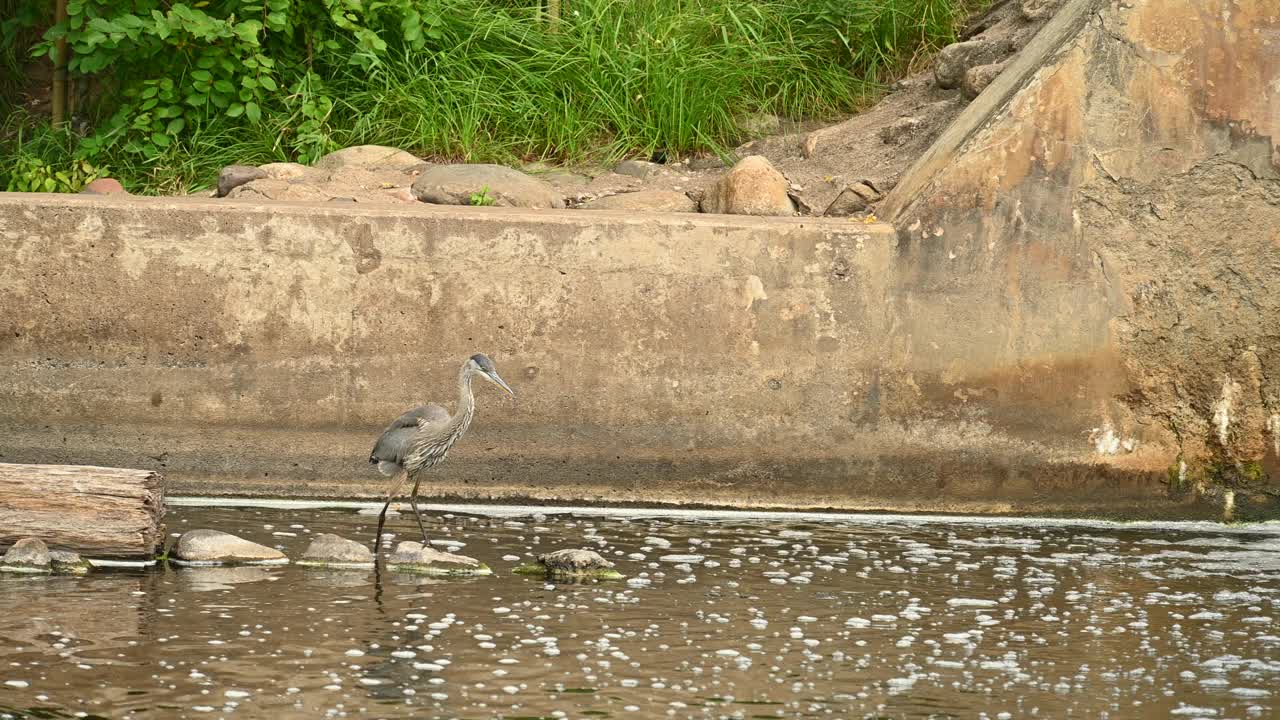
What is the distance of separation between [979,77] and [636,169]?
207 cm

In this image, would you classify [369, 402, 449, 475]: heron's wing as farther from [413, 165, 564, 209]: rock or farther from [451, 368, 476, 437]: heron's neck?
[413, 165, 564, 209]: rock

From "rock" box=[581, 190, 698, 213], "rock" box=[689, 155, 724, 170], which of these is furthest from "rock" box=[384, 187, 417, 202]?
"rock" box=[689, 155, 724, 170]

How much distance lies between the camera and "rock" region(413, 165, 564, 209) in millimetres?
8938

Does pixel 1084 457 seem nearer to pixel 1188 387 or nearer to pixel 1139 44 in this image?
pixel 1188 387

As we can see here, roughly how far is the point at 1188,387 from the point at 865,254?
67.0 inches

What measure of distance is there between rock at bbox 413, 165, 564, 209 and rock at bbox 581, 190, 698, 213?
9.5 inches

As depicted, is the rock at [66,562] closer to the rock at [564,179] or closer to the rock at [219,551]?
the rock at [219,551]

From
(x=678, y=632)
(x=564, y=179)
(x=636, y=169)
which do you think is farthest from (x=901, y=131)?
(x=678, y=632)

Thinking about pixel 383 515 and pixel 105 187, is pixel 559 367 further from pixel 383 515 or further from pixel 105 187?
pixel 105 187

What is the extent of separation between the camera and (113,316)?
7684 millimetres

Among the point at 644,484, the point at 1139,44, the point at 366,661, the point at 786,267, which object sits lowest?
the point at 366,661

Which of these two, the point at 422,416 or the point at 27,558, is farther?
the point at 422,416

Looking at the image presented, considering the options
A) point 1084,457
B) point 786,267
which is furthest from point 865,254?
point 1084,457

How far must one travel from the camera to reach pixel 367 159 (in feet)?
31.5
